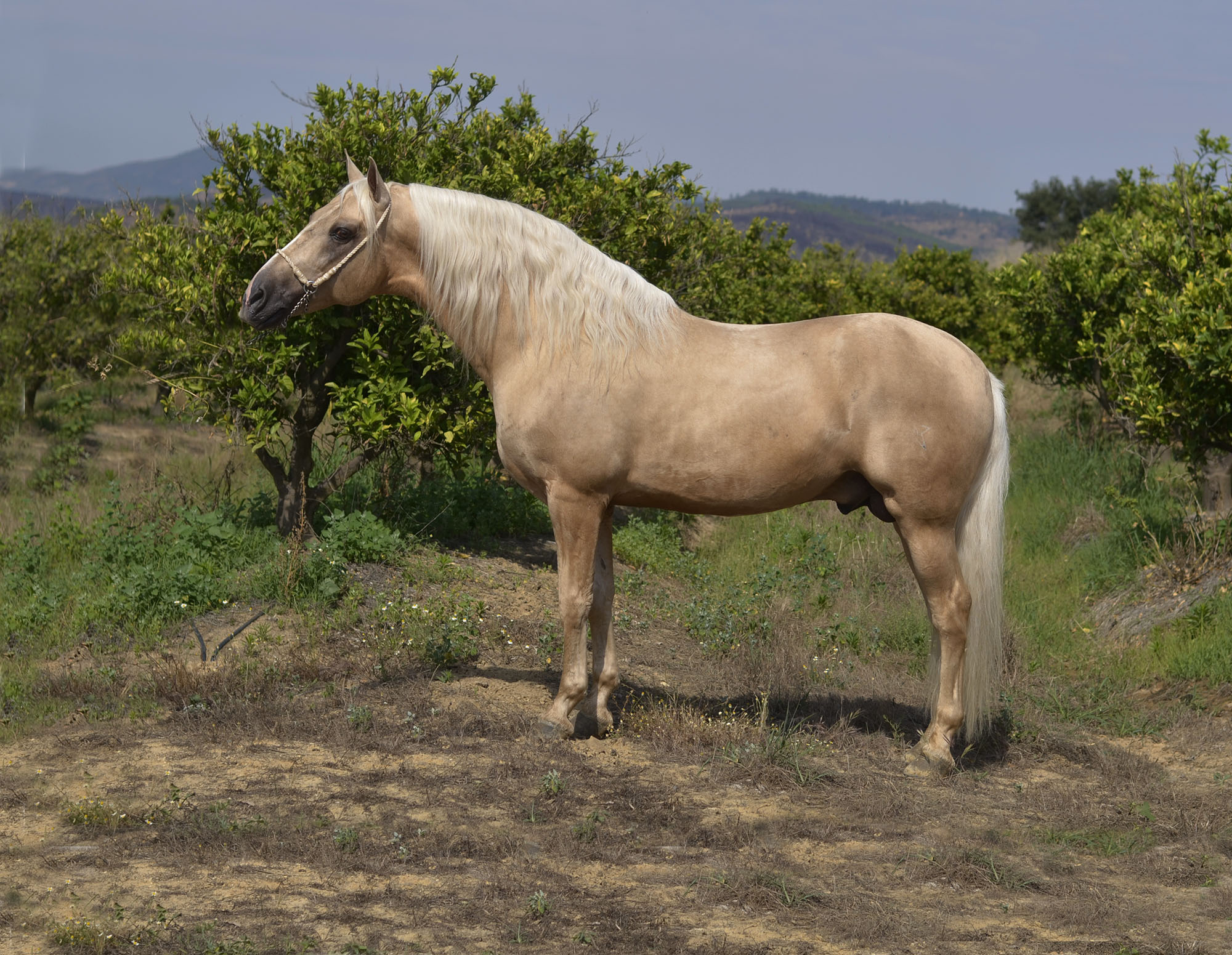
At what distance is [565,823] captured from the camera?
4270 mm

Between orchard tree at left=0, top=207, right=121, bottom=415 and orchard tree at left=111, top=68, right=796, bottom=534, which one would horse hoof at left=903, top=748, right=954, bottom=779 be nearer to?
orchard tree at left=111, top=68, right=796, bottom=534

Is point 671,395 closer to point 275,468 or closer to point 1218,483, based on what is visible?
point 275,468

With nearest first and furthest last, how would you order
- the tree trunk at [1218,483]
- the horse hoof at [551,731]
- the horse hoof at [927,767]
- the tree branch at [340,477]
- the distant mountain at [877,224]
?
the horse hoof at [927,767] < the horse hoof at [551,731] < the tree branch at [340,477] < the tree trunk at [1218,483] < the distant mountain at [877,224]

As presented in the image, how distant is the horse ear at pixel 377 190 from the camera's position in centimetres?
472

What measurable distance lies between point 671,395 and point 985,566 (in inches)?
67.4

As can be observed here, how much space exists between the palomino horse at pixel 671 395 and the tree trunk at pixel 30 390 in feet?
29.3

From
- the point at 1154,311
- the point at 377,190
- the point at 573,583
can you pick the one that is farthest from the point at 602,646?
the point at 1154,311

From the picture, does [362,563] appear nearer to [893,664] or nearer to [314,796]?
[314,796]

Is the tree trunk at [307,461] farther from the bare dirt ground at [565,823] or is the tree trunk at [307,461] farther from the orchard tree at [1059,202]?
the orchard tree at [1059,202]

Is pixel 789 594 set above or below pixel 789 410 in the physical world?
below

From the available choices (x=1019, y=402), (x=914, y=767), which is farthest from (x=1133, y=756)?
(x=1019, y=402)

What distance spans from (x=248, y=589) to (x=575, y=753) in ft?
8.96

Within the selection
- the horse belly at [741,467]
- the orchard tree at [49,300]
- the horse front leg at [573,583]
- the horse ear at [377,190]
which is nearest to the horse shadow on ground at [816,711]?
the horse front leg at [573,583]

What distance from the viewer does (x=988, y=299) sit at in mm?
14719
